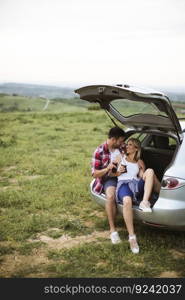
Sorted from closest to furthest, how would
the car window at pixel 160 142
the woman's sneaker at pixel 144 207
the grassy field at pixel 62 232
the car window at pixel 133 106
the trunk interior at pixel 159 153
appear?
the grassy field at pixel 62 232 → the woman's sneaker at pixel 144 207 → the car window at pixel 133 106 → the trunk interior at pixel 159 153 → the car window at pixel 160 142

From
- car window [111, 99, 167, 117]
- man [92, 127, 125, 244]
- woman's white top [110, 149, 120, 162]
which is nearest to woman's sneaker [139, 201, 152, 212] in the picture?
man [92, 127, 125, 244]

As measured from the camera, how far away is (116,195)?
532cm

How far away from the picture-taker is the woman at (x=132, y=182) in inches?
198

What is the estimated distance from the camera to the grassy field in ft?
15.0

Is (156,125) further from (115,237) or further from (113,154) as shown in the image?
(115,237)

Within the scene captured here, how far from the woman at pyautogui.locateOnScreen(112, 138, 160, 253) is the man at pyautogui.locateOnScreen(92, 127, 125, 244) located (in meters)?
0.10

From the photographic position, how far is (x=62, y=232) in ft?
18.6

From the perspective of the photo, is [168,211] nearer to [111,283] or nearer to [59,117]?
[111,283]

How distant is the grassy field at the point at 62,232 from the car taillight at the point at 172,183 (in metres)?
0.84

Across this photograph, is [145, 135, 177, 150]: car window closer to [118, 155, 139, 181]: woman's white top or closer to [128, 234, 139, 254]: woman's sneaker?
[118, 155, 139, 181]: woman's white top

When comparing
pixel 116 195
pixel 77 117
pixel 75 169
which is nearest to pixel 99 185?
pixel 116 195

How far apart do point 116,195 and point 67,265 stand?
3.92 ft

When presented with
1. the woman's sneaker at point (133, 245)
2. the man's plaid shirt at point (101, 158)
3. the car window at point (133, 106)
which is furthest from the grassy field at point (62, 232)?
the car window at point (133, 106)

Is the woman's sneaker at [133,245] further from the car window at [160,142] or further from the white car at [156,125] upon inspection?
the car window at [160,142]
